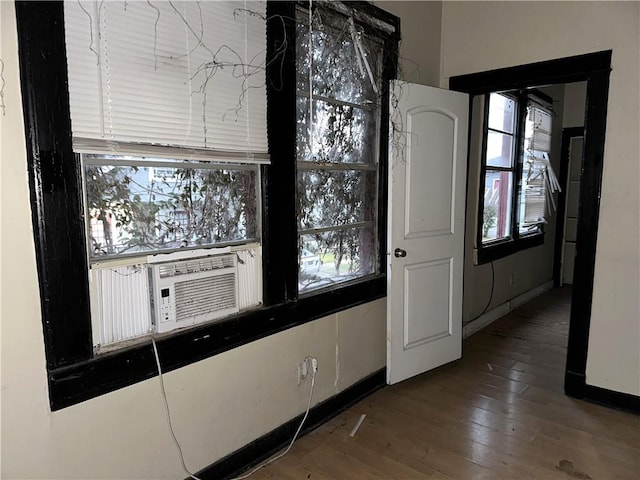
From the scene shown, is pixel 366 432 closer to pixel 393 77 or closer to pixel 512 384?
pixel 512 384

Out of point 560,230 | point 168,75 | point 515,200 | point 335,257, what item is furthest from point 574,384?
point 560,230

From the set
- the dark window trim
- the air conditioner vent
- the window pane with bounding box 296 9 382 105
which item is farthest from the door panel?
the dark window trim

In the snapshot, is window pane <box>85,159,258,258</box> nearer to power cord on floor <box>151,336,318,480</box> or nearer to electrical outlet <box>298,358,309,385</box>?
power cord on floor <box>151,336,318,480</box>

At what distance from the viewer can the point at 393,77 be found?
2.94 metres

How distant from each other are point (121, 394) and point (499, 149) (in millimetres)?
4112

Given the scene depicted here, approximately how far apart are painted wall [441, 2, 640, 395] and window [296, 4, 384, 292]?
112cm

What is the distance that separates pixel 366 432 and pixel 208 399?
98 centimetres

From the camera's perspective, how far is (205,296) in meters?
1.94

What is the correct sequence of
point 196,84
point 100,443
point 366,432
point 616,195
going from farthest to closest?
point 616,195
point 366,432
point 196,84
point 100,443

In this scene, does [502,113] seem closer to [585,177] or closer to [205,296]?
[585,177]

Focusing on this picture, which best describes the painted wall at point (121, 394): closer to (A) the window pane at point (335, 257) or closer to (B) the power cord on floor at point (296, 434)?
(B) the power cord on floor at point (296, 434)

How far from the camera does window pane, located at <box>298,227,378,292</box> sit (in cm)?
255

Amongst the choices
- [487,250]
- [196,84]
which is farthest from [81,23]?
[487,250]

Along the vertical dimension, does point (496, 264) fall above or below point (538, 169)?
below
